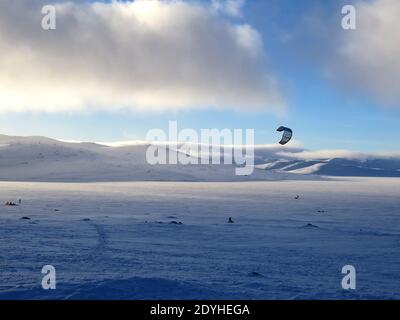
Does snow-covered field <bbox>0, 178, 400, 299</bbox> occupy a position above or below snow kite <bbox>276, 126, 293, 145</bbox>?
below

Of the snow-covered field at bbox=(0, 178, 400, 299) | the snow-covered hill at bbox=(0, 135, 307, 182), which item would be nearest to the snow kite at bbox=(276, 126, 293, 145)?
the snow-covered field at bbox=(0, 178, 400, 299)

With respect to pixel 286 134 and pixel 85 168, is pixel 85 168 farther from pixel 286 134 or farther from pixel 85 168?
pixel 286 134

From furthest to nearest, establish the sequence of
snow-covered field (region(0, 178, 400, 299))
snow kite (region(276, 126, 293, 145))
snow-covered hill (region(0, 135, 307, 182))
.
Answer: snow-covered hill (region(0, 135, 307, 182)) < snow kite (region(276, 126, 293, 145)) < snow-covered field (region(0, 178, 400, 299))

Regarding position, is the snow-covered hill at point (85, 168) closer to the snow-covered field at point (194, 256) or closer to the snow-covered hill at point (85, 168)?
the snow-covered hill at point (85, 168)

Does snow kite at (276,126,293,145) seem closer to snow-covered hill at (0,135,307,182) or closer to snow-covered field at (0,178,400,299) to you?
snow-covered field at (0,178,400,299)

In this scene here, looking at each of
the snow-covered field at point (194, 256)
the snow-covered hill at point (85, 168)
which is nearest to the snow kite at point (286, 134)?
the snow-covered field at point (194, 256)

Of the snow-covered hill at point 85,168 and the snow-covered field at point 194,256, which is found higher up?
the snow-covered hill at point 85,168

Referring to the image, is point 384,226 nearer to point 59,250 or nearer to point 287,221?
point 287,221

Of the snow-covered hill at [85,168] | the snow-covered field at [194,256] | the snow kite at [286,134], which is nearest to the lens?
the snow-covered field at [194,256]

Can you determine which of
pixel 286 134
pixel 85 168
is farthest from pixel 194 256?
pixel 85 168

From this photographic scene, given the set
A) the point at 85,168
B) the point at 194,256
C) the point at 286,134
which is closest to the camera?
the point at 194,256

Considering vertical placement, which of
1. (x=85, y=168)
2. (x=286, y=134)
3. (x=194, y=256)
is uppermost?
(x=286, y=134)
